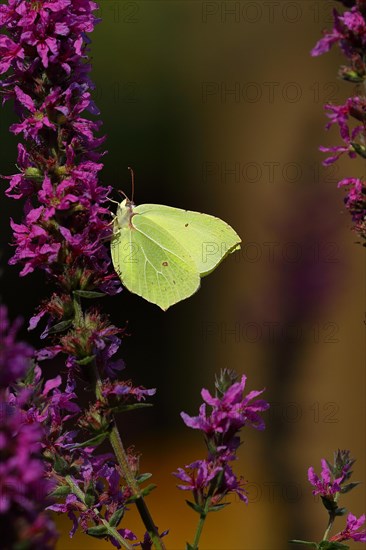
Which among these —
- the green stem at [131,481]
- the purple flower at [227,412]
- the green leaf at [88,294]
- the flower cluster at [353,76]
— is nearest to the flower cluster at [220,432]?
the purple flower at [227,412]

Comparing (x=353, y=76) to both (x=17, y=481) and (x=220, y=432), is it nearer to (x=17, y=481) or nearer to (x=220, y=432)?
(x=220, y=432)

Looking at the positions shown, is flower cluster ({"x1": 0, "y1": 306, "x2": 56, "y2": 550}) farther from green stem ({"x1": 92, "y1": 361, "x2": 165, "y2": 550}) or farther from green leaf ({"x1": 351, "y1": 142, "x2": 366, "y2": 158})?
green leaf ({"x1": 351, "y1": 142, "x2": 366, "y2": 158})

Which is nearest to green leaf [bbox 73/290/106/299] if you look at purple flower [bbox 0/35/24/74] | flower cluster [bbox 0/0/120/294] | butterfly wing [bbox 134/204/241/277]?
flower cluster [bbox 0/0/120/294]

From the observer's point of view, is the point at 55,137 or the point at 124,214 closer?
the point at 55,137

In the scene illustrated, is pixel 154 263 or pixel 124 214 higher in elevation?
pixel 124 214

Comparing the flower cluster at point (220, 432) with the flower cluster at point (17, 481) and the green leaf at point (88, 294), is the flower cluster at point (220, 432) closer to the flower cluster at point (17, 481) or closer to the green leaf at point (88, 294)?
the green leaf at point (88, 294)

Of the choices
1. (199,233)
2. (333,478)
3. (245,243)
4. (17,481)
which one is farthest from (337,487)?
(245,243)
